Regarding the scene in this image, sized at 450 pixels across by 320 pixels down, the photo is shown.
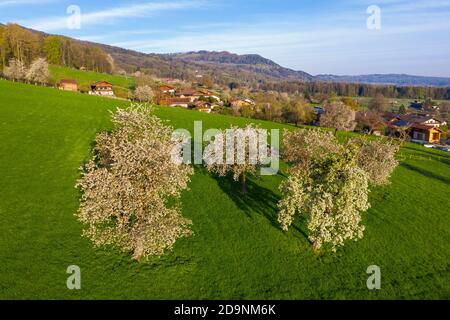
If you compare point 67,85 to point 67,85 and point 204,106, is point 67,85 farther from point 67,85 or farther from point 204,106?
point 204,106

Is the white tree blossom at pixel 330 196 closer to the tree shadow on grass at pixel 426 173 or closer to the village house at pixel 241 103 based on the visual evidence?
the tree shadow on grass at pixel 426 173

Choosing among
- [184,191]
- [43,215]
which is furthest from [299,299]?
[43,215]

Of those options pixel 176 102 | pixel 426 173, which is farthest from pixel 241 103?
pixel 426 173

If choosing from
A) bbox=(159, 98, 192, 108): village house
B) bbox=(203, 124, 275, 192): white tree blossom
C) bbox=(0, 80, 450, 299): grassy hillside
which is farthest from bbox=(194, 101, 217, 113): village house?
bbox=(203, 124, 275, 192): white tree blossom

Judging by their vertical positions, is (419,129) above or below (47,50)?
below

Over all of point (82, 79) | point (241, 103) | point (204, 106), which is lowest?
point (204, 106)

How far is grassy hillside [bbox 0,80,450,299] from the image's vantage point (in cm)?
2717

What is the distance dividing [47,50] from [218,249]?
151 metres

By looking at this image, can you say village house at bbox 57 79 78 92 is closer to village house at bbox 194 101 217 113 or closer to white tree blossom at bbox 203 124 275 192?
village house at bbox 194 101 217 113

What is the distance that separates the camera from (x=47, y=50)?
14888 centimetres

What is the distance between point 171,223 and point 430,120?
136m

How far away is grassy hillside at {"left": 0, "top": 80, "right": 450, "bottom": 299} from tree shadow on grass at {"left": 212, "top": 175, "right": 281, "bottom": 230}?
13 cm

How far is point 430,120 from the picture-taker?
438ft
